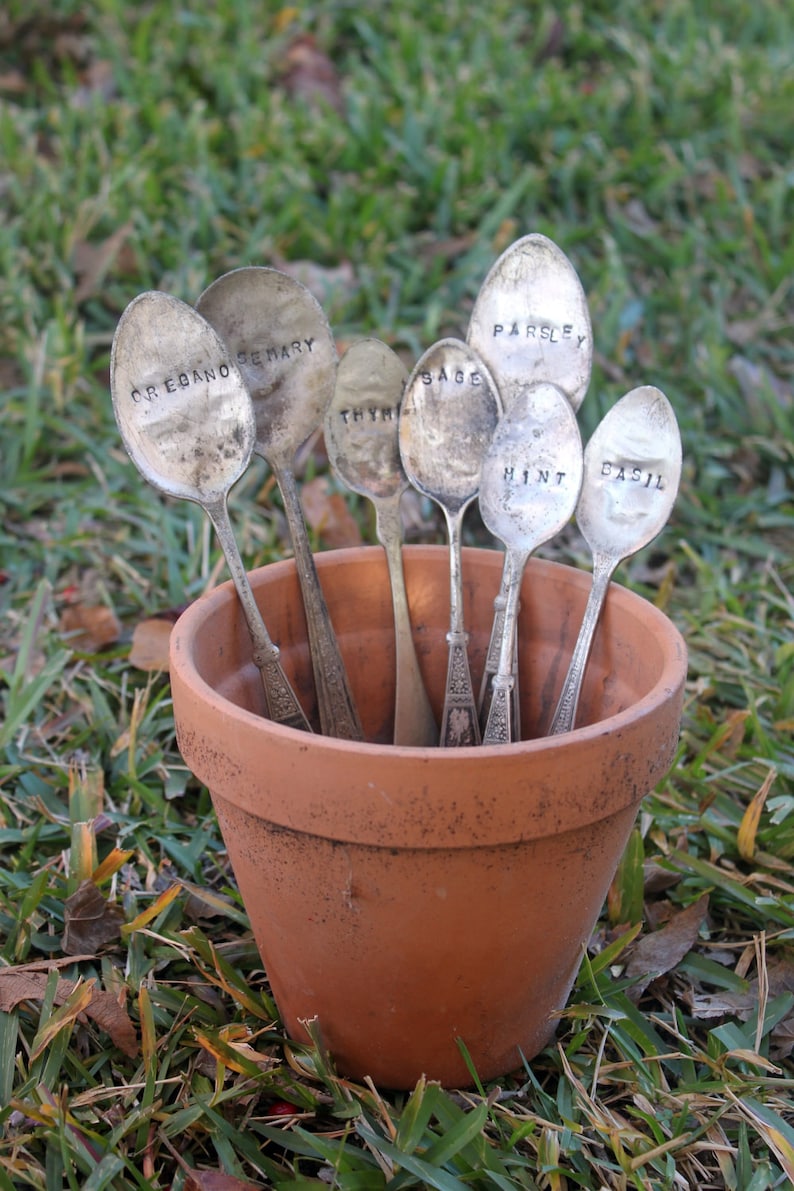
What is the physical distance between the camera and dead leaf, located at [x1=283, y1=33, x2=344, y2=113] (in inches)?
104

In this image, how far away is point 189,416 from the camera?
1.04m

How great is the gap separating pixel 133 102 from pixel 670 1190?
2371mm

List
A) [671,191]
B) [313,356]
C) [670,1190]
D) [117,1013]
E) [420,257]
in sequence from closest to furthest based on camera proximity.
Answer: [670,1190] < [117,1013] < [313,356] < [420,257] < [671,191]

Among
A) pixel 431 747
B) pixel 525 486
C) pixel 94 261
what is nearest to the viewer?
pixel 431 747

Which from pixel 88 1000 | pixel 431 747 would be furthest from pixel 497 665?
pixel 88 1000

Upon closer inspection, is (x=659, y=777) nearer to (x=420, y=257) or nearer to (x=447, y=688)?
(x=447, y=688)

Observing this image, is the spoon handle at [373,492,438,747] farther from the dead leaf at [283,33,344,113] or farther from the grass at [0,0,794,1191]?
the dead leaf at [283,33,344,113]

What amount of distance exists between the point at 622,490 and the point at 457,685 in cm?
24

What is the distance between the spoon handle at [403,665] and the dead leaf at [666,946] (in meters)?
0.30

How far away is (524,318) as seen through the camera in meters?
1.15

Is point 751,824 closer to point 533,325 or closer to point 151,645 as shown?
point 533,325

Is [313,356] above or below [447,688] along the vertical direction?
above

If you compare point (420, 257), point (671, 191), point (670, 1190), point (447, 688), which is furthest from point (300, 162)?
point (670, 1190)

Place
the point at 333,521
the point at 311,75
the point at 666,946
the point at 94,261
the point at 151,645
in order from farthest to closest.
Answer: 1. the point at 311,75
2. the point at 94,261
3. the point at 333,521
4. the point at 151,645
5. the point at 666,946
